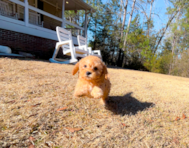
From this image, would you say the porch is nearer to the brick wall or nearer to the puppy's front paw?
the brick wall

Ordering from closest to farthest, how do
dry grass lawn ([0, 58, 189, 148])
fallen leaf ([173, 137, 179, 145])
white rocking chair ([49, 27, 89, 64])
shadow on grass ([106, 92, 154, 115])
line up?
dry grass lawn ([0, 58, 189, 148])
fallen leaf ([173, 137, 179, 145])
shadow on grass ([106, 92, 154, 115])
white rocking chair ([49, 27, 89, 64])

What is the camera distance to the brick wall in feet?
18.6

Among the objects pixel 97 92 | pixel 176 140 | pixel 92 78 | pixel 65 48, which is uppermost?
pixel 65 48

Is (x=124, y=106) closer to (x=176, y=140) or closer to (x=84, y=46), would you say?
(x=176, y=140)

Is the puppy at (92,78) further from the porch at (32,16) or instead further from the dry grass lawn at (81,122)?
the porch at (32,16)

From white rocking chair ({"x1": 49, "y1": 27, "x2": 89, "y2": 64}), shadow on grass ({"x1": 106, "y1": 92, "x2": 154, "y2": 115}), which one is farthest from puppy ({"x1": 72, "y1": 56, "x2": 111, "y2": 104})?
white rocking chair ({"x1": 49, "y1": 27, "x2": 89, "y2": 64})

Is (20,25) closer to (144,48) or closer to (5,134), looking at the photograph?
(5,134)

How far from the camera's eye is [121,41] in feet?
40.1

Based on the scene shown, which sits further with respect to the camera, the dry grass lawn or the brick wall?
the brick wall

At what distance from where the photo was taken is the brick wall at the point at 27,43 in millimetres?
5672

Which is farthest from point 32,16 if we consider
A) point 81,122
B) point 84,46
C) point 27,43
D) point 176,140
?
point 176,140

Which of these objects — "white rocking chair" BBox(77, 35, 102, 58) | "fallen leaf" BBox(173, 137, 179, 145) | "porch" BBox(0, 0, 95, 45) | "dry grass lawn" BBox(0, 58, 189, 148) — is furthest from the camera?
"white rocking chair" BBox(77, 35, 102, 58)

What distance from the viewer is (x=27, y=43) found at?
6379mm

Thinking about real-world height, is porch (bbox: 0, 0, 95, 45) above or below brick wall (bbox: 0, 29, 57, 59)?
above
